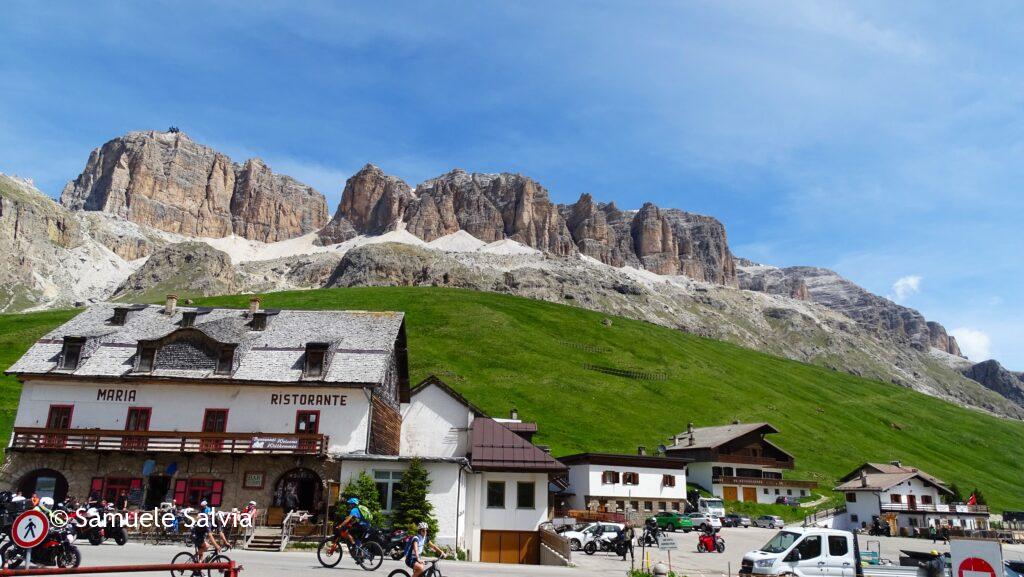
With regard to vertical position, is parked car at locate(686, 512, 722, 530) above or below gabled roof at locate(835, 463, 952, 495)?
below

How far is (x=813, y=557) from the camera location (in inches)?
1002

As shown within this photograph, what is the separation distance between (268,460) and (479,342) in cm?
8552

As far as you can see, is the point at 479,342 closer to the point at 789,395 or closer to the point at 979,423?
the point at 789,395

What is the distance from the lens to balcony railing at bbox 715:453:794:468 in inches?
3489

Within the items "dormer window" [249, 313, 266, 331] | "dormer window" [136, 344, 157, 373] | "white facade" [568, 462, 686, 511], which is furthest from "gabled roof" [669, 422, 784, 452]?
"dormer window" [136, 344, 157, 373]

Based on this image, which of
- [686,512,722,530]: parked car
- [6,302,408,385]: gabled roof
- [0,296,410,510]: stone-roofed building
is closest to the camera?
[0,296,410,510]: stone-roofed building

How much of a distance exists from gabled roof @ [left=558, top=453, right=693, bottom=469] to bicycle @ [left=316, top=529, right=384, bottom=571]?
49.5 metres

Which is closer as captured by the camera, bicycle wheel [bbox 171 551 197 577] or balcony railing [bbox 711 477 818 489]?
bicycle wheel [bbox 171 551 197 577]

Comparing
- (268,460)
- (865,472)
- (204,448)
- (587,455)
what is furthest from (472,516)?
(865,472)

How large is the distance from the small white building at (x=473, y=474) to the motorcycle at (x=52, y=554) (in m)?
17.7

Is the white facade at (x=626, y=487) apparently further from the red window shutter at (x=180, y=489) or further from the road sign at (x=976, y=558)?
the road sign at (x=976, y=558)

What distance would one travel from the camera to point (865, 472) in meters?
89.1

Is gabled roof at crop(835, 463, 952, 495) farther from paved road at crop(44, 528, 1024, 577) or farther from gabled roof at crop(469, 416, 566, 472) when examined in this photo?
gabled roof at crop(469, 416, 566, 472)

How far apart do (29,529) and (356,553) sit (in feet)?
41.6
